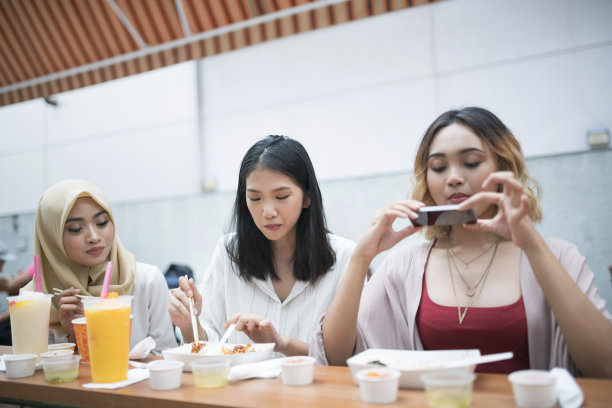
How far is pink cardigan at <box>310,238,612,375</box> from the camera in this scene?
4.33ft

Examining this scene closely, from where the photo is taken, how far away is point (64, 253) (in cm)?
220

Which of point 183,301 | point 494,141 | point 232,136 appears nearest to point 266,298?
point 183,301

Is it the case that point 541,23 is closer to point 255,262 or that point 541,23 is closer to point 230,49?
point 230,49

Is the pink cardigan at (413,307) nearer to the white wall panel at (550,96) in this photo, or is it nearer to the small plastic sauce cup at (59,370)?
the small plastic sauce cup at (59,370)

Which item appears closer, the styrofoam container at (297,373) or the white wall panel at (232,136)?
the styrofoam container at (297,373)

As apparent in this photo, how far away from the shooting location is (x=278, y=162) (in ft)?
6.30

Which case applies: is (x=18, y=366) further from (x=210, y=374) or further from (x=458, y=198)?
(x=458, y=198)

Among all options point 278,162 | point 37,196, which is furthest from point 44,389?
point 37,196

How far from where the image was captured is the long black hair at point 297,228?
6.41 feet

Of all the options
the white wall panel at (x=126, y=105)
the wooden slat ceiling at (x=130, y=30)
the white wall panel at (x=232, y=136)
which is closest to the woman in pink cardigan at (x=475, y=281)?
the wooden slat ceiling at (x=130, y=30)

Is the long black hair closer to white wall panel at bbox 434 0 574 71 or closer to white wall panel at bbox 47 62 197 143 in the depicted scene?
white wall panel at bbox 434 0 574 71

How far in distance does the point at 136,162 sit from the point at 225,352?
168 inches

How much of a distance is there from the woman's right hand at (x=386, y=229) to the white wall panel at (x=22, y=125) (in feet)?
18.1

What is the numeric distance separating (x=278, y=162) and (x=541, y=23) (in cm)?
296
